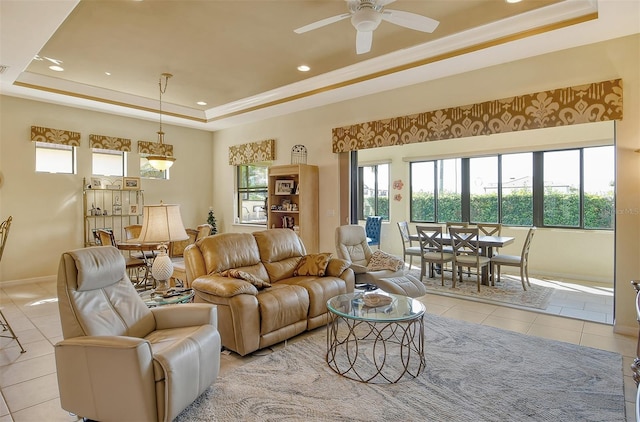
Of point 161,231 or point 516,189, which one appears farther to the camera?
point 516,189

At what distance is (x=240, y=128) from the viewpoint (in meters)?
7.48

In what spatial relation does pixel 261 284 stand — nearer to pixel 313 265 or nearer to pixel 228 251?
pixel 228 251

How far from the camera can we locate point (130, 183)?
658 centimetres

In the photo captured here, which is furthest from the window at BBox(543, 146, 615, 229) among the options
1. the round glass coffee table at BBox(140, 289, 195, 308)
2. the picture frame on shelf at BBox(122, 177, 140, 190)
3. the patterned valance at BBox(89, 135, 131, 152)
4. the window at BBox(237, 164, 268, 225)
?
the patterned valance at BBox(89, 135, 131, 152)

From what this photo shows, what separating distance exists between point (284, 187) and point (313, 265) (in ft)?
8.58

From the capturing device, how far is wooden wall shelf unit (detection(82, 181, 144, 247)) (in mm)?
6176

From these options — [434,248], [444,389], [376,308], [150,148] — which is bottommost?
[444,389]

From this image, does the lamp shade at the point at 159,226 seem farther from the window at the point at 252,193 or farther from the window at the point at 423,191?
the window at the point at 423,191

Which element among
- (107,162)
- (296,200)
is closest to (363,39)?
(296,200)

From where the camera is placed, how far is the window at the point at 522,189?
6066 mm

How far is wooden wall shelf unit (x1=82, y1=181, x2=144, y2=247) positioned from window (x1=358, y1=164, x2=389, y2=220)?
5195 millimetres

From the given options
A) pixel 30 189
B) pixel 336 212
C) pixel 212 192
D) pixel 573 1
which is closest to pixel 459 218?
pixel 336 212

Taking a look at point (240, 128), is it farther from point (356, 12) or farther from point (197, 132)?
point (356, 12)

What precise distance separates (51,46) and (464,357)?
5.62 m
